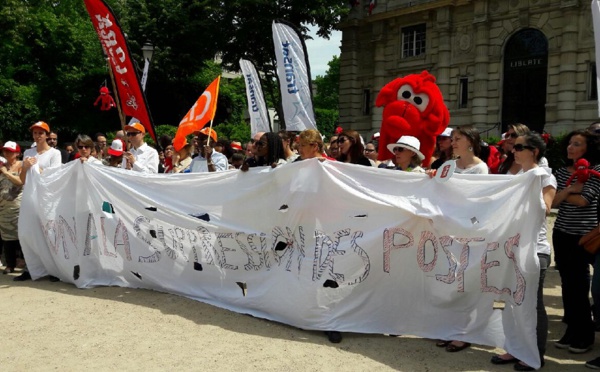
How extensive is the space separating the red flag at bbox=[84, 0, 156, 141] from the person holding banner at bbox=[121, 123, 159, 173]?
271 millimetres

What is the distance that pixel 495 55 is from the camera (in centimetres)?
2573

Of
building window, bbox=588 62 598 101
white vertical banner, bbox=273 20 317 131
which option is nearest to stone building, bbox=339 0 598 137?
building window, bbox=588 62 598 101

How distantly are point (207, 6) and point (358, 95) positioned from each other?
362 inches

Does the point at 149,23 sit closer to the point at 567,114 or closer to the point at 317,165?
the point at 567,114

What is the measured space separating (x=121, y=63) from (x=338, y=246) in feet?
14.2

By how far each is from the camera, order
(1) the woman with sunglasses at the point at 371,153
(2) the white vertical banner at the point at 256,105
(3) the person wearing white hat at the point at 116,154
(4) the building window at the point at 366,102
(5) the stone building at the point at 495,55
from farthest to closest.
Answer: (4) the building window at the point at 366,102 < (5) the stone building at the point at 495,55 < (2) the white vertical banner at the point at 256,105 < (1) the woman with sunglasses at the point at 371,153 < (3) the person wearing white hat at the point at 116,154

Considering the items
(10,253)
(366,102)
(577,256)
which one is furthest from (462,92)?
(577,256)

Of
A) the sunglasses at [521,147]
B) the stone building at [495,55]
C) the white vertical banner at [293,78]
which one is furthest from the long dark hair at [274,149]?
the stone building at [495,55]

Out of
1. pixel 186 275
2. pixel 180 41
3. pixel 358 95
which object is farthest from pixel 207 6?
pixel 186 275

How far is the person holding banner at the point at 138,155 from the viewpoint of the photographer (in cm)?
733

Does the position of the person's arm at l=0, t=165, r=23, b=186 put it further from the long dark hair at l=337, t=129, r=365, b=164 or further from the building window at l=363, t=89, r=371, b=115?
the building window at l=363, t=89, r=371, b=115

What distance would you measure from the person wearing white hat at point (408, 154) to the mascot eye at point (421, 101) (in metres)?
0.91

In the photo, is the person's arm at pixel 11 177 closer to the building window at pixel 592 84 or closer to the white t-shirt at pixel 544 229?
the white t-shirt at pixel 544 229

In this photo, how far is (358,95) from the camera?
32344 mm
